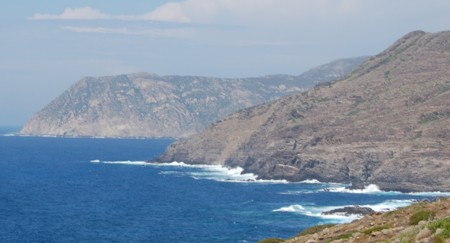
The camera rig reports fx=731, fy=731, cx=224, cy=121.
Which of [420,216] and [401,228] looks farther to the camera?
[420,216]

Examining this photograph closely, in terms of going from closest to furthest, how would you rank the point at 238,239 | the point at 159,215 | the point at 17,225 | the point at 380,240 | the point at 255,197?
the point at 380,240, the point at 238,239, the point at 17,225, the point at 159,215, the point at 255,197

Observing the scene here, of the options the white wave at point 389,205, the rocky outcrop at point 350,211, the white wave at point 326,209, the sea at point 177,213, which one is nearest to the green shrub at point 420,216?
the sea at point 177,213

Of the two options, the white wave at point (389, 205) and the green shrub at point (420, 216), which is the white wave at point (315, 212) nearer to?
the white wave at point (389, 205)

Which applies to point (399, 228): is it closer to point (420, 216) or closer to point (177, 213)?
point (420, 216)

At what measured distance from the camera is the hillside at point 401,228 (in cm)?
2333

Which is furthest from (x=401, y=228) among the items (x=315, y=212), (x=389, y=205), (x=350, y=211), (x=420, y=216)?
(x=389, y=205)

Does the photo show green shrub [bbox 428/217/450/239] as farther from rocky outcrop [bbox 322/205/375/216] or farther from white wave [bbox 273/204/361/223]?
rocky outcrop [bbox 322/205/375/216]

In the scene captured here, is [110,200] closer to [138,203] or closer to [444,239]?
[138,203]

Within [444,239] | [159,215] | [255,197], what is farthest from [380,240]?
[255,197]

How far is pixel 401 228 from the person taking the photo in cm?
3053

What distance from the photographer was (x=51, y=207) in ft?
553

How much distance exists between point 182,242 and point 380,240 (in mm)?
94163

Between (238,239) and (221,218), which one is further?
(221,218)

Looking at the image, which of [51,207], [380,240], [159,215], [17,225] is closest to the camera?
[380,240]
